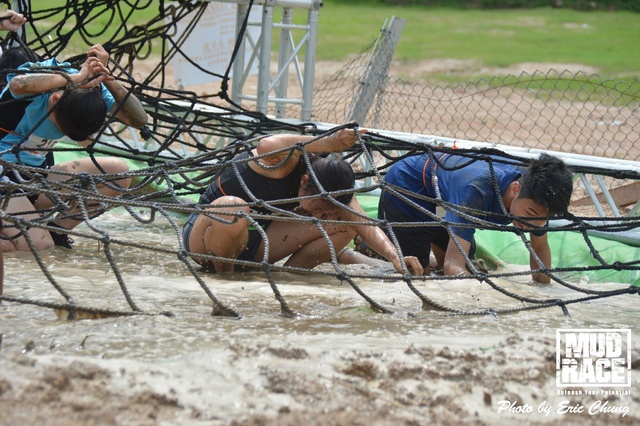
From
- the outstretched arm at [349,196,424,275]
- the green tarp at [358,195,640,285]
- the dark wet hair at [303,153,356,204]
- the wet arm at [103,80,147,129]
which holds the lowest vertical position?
the green tarp at [358,195,640,285]

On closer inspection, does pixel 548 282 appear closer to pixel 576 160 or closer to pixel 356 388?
pixel 576 160

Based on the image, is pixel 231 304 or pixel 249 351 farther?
pixel 231 304

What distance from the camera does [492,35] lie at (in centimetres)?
2084

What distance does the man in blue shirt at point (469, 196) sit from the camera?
3.67 m

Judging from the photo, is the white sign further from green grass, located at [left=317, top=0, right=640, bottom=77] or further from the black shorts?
green grass, located at [left=317, top=0, right=640, bottom=77]

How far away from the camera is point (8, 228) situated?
156 inches

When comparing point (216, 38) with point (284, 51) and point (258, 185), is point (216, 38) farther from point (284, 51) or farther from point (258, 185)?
point (258, 185)

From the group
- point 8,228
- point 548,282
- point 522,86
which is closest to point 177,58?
point 8,228

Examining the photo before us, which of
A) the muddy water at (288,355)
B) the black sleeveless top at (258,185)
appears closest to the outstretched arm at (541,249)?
the muddy water at (288,355)

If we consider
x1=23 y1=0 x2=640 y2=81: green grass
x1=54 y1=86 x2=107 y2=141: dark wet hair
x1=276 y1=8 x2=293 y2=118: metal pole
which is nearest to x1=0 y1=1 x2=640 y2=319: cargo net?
x1=54 y1=86 x2=107 y2=141: dark wet hair

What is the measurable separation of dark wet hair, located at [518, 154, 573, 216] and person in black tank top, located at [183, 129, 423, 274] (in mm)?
600

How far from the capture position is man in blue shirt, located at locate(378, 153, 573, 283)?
12.1 feet

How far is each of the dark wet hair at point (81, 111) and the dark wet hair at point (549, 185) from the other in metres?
1.97

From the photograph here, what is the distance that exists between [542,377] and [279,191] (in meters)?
1.85
